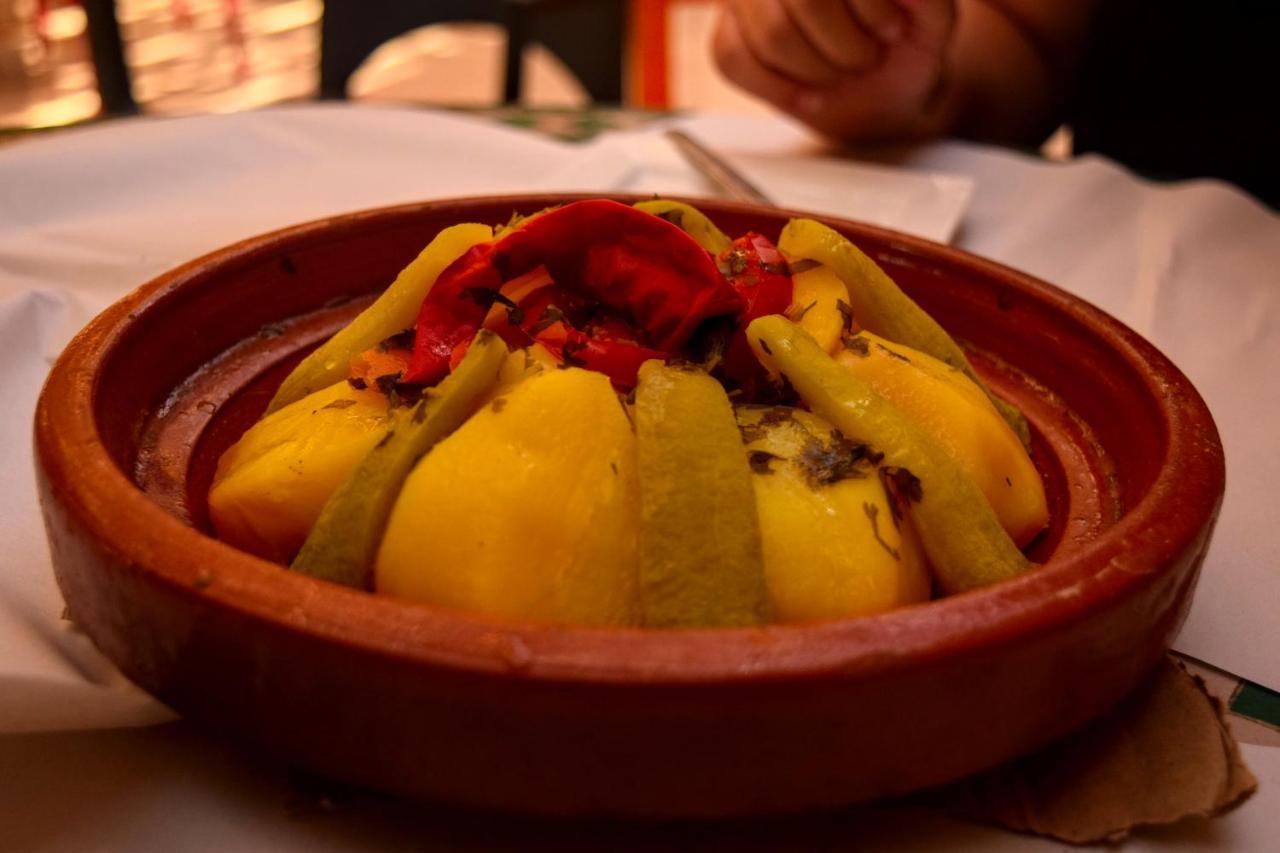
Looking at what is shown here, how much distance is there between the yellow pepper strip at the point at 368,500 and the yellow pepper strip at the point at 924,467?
0.67ft

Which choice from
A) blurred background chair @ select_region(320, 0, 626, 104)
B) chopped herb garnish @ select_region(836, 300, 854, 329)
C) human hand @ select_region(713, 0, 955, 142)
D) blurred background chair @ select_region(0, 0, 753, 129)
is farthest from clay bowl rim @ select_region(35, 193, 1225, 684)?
blurred background chair @ select_region(0, 0, 753, 129)

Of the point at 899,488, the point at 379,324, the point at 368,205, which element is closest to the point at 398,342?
the point at 379,324

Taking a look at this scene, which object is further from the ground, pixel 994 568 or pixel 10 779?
pixel 994 568

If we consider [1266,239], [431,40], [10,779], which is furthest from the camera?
[431,40]

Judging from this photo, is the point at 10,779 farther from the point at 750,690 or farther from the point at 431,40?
the point at 431,40

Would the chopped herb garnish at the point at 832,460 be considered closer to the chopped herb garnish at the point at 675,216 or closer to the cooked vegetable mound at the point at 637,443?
the cooked vegetable mound at the point at 637,443

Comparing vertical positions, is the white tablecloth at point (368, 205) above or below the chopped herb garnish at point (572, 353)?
below

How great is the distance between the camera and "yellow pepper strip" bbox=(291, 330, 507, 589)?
1.79 ft

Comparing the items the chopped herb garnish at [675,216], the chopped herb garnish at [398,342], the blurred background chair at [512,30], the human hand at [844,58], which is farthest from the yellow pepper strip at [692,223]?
the blurred background chair at [512,30]

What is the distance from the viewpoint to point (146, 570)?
480 mm

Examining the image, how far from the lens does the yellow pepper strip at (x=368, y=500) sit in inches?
21.4

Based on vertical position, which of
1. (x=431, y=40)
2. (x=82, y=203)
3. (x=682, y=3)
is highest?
(x=82, y=203)

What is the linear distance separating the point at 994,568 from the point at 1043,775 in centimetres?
11

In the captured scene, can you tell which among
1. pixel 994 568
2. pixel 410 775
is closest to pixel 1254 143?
pixel 994 568
